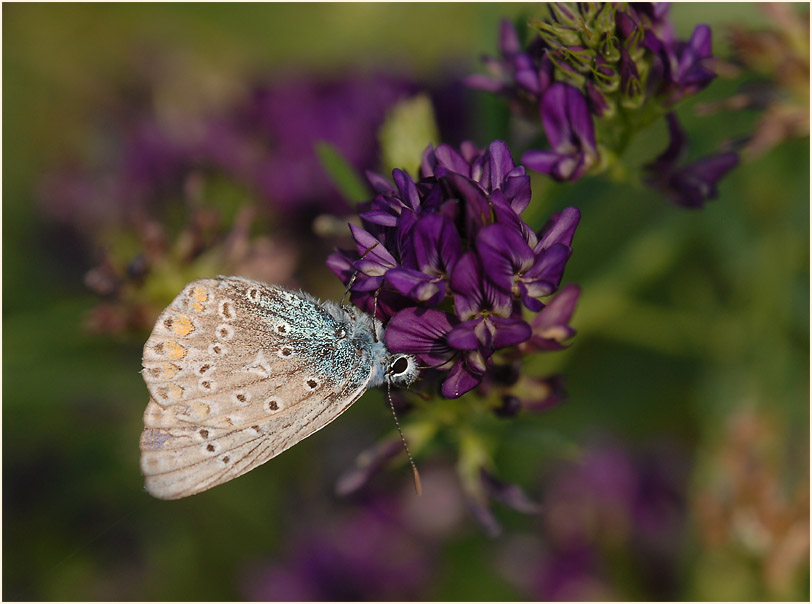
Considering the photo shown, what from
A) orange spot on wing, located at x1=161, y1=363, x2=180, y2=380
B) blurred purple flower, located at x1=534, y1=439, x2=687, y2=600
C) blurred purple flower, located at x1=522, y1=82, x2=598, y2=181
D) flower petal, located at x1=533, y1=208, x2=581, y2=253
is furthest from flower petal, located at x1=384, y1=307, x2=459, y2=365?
blurred purple flower, located at x1=534, y1=439, x2=687, y2=600

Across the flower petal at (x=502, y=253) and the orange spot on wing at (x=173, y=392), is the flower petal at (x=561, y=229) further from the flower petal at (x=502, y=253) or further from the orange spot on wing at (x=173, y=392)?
the orange spot on wing at (x=173, y=392)

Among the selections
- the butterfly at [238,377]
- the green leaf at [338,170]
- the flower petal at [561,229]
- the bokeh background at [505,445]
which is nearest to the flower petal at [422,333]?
the butterfly at [238,377]

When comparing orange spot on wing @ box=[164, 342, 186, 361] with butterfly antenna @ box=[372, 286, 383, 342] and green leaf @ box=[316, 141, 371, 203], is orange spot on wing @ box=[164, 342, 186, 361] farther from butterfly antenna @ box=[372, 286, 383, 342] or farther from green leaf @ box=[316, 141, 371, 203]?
green leaf @ box=[316, 141, 371, 203]

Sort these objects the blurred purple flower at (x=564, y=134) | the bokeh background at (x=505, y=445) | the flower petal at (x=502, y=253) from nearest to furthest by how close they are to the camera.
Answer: the flower petal at (x=502, y=253)
the blurred purple flower at (x=564, y=134)
the bokeh background at (x=505, y=445)

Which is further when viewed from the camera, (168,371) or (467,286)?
(168,371)

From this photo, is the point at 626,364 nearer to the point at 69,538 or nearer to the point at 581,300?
the point at 581,300

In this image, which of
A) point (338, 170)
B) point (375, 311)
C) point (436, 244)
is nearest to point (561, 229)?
point (436, 244)

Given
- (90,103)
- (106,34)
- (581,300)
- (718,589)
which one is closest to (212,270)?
(581,300)

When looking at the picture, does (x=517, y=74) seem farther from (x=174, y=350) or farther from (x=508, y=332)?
(x=174, y=350)
